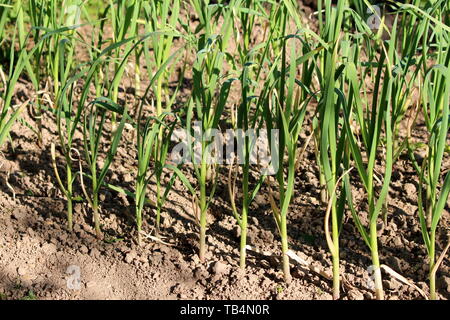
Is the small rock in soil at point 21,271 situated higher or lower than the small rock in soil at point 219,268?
lower

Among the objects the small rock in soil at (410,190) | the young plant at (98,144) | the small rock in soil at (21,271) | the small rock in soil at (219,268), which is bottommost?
the small rock in soil at (21,271)

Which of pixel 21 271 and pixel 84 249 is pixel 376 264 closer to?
pixel 84 249

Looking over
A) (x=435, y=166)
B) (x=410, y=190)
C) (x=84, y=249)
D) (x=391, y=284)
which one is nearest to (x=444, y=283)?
(x=391, y=284)

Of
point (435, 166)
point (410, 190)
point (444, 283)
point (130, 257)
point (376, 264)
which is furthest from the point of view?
point (410, 190)

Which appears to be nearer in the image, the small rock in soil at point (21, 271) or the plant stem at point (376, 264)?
the plant stem at point (376, 264)

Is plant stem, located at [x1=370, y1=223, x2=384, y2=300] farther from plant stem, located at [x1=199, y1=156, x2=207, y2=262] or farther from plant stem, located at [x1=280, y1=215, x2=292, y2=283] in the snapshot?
plant stem, located at [x1=199, y1=156, x2=207, y2=262]

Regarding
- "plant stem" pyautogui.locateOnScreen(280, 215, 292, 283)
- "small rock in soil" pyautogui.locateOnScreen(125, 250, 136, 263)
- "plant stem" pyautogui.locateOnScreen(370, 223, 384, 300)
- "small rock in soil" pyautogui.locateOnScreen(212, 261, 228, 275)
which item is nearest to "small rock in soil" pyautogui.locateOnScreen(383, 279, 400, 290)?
"plant stem" pyautogui.locateOnScreen(370, 223, 384, 300)

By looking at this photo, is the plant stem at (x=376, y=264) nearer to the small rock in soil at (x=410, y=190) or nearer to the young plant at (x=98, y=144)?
the small rock in soil at (x=410, y=190)

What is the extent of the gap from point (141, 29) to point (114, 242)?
1.81 metres

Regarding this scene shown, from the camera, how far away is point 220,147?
7.67 feet

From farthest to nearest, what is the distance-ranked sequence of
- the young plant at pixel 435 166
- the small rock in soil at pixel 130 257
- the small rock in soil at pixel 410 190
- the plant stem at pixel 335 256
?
the small rock in soil at pixel 410 190
the small rock in soil at pixel 130 257
the plant stem at pixel 335 256
the young plant at pixel 435 166

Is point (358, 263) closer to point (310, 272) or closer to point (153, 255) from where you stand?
point (310, 272)

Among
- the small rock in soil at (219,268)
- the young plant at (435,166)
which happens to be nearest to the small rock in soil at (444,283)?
the young plant at (435,166)
